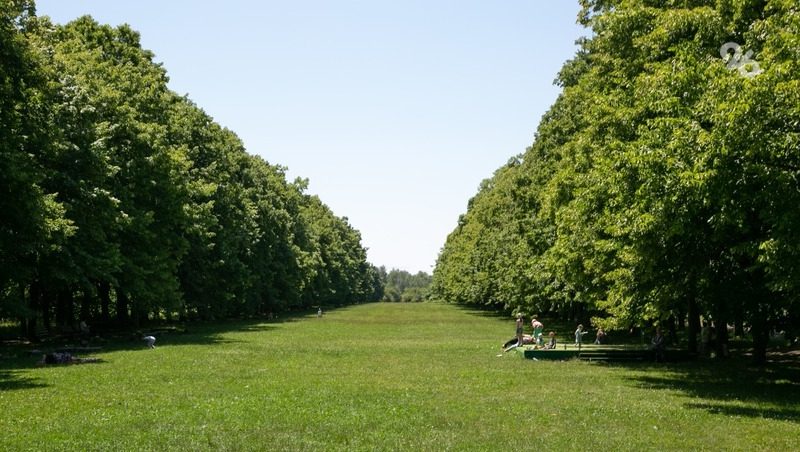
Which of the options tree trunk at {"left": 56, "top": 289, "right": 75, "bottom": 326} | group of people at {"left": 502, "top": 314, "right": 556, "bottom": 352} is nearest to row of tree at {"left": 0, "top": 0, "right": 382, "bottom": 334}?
tree trunk at {"left": 56, "top": 289, "right": 75, "bottom": 326}

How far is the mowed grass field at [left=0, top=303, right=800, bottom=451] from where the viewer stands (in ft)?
48.6

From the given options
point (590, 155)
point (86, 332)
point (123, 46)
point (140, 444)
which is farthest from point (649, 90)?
point (123, 46)

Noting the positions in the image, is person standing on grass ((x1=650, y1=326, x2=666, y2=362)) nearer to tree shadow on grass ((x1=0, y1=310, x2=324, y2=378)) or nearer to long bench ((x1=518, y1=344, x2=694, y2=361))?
long bench ((x1=518, y1=344, x2=694, y2=361))

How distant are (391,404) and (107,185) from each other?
95.4 ft

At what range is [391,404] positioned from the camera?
19.3 metres

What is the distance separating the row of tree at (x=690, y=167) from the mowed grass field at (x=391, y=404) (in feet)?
10.9

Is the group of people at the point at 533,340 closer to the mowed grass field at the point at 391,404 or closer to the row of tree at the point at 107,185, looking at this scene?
the mowed grass field at the point at 391,404

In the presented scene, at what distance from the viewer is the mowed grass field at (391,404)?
14.8 m

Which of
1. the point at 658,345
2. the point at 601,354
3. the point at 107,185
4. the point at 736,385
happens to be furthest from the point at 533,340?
the point at 107,185

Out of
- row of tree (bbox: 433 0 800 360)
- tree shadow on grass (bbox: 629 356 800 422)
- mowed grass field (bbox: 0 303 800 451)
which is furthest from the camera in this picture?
tree shadow on grass (bbox: 629 356 800 422)

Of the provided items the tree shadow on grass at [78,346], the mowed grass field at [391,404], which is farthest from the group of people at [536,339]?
the tree shadow on grass at [78,346]

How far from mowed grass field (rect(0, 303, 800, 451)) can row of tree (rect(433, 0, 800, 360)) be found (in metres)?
3.32

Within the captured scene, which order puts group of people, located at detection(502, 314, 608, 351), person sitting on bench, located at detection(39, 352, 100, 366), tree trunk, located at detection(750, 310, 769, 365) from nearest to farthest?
tree trunk, located at detection(750, 310, 769, 365) < person sitting on bench, located at detection(39, 352, 100, 366) < group of people, located at detection(502, 314, 608, 351)

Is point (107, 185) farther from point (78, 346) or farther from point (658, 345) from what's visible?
point (658, 345)
